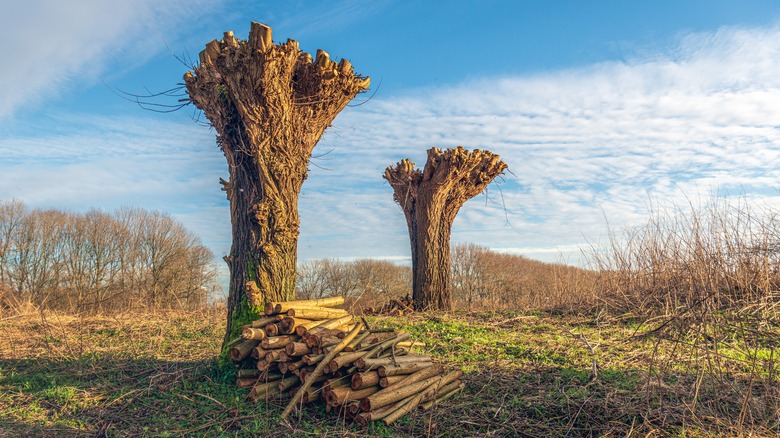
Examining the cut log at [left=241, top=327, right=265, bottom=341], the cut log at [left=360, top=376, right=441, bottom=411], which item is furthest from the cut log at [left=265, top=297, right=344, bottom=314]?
the cut log at [left=360, top=376, right=441, bottom=411]

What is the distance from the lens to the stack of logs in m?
4.50

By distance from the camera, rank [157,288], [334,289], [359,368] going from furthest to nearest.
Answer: [334,289] → [157,288] → [359,368]

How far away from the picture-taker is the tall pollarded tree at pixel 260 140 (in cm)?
584

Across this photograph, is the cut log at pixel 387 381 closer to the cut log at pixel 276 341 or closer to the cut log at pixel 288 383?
the cut log at pixel 288 383

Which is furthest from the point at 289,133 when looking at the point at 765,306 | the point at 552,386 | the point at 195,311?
the point at 765,306

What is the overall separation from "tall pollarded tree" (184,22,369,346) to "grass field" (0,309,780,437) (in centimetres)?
117

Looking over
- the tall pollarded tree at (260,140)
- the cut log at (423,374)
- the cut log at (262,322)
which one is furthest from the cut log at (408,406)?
the tall pollarded tree at (260,140)

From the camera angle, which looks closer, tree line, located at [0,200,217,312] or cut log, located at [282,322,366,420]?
cut log, located at [282,322,366,420]

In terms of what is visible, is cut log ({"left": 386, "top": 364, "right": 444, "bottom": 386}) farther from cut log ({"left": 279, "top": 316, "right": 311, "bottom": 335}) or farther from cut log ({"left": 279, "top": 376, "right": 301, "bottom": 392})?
cut log ({"left": 279, "top": 316, "right": 311, "bottom": 335})

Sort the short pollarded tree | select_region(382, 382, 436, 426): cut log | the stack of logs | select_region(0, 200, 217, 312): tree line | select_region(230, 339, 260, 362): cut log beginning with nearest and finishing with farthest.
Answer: select_region(382, 382, 436, 426): cut log
the stack of logs
select_region(230, 339, 260, 362): cut log
the short pollarded tree
select_region(0, 200, 217, 312): tree line

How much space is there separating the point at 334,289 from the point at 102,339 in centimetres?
2129

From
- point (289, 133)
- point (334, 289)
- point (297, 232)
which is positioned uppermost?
point (289, 133)

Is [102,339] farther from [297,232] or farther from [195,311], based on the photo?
[297,232]

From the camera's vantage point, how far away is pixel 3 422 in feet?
16.1
